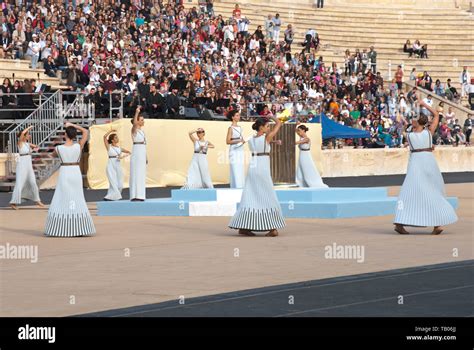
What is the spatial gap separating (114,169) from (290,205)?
664cm

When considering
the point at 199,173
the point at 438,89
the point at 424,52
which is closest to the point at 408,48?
the point at 424,52

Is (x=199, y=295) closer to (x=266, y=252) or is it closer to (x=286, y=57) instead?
(x=266, y=252)

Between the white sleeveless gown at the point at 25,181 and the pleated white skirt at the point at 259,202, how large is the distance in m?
9.95

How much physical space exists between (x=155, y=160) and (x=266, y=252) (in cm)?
2076

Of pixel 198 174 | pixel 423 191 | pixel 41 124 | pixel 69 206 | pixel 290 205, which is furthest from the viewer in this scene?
pixel 41 124

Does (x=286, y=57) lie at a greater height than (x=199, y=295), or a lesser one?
greater

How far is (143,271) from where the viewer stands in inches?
608

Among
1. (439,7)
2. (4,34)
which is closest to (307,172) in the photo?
(4,34)

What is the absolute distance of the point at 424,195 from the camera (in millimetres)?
19766

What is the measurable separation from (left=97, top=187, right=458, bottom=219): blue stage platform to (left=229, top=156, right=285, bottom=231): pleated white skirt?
4716 millimetres

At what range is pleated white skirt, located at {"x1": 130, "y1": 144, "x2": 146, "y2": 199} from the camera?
27016mm

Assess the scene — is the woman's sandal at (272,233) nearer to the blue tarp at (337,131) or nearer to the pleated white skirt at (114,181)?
the pleated white skirt at (114,181)

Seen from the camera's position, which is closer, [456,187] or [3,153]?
[3,153]

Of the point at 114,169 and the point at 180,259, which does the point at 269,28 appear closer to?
the point at 114,169
